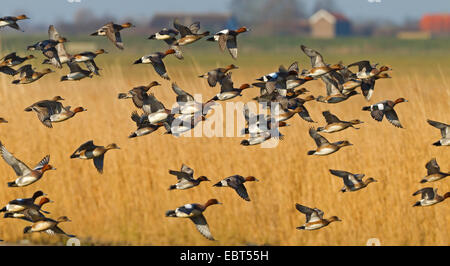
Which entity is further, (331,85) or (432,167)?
(331,85)

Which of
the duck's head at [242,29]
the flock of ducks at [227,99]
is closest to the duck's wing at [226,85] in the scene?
the flock of ducks at [227,99]

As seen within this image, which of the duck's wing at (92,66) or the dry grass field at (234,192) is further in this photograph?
the dry grass field at (234,192)

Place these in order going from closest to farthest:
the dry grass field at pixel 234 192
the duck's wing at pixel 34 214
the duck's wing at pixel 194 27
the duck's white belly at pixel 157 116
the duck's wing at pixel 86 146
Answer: the duck's wing at pixel 34 214, the duck's wing at pixel 86 146, the duck's white belly at pixel 157 116, the duck's wing at pixel 194 27, the dry grass field at pixel 234 192

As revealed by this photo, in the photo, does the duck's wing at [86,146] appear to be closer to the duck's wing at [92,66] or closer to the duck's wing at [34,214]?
the duck's wing at [34,214]

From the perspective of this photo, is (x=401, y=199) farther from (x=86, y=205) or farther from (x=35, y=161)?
(x=35, y=161)

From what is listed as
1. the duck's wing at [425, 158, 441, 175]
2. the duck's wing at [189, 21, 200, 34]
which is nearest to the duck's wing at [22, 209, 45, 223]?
the duck's wing at [189, 21, 200, 34]

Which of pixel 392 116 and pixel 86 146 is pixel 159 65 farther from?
pixel 392 116

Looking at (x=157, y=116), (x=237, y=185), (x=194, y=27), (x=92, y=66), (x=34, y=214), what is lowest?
(x=34, y=214)

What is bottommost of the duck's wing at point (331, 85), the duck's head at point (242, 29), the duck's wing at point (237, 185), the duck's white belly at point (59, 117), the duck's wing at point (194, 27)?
the duck's wing at point (237, 185)

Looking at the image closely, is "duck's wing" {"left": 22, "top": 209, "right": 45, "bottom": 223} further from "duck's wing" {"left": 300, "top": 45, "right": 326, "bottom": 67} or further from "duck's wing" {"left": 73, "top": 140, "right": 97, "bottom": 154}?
"duck's wing" {"left": 300, "top": 45, "right": 326, "bottom": 67}

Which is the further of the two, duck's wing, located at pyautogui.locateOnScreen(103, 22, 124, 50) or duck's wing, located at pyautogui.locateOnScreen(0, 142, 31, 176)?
duck's wing, located at pyautogui.locateOnScreen(103, 22, 124, 50)

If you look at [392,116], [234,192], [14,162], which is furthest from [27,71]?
[392,116]

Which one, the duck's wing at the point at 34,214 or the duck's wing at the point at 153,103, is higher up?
the duck's wing at the point at 153,103

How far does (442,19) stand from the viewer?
353 ft
